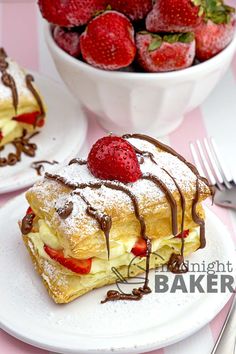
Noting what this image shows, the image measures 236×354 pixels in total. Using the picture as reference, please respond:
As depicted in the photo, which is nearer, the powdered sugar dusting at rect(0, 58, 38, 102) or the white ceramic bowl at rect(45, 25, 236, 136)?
the white ceramic bowl at rect(45, 25, 236, 136)

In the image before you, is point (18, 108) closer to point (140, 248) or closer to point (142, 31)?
point (142, 31)

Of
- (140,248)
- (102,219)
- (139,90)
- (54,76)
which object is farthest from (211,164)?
(54,76)

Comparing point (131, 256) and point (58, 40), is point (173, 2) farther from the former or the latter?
point (131, 256)

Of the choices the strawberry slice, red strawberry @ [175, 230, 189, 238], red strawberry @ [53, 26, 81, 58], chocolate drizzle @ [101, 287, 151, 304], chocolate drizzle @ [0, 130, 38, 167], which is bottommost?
chocolate drizzle @ [0, 130, 38, 167]

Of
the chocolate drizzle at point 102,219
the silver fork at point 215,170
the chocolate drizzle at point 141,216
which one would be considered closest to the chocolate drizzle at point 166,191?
the chocolate drizzle at point 141,216

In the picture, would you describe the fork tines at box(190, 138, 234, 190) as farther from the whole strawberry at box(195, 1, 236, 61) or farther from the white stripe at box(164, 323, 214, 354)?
the white stripe at box(164, 323, 214, 354)

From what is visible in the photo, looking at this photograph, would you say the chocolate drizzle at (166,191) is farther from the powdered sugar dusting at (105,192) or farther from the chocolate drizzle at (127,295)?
the chocolate drizzle at (127,295)

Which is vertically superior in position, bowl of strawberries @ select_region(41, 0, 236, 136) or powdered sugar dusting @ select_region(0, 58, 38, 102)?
bowl of strawberries @ select_region(41, 0, 236, 136)

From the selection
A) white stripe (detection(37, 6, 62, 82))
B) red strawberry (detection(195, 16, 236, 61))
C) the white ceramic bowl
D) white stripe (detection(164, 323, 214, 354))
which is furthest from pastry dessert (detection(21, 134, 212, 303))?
white stripe (detection(37, 6, 62, 82))
